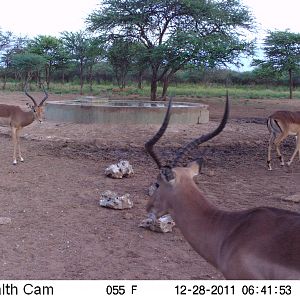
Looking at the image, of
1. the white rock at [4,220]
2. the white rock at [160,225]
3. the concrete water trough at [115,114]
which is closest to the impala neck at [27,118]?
the concrete water trough at [115,114]

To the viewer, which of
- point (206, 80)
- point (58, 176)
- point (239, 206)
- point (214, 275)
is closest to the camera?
point (214, 275)

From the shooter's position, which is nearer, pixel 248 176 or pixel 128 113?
pixel 248 176

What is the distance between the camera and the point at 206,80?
51.7 meters

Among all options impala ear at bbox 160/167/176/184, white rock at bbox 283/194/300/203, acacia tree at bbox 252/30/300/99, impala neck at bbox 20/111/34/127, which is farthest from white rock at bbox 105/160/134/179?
acacia tree at bbox 252/30/300/99

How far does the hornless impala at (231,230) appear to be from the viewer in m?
2.94

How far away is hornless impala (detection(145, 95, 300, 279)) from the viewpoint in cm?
294

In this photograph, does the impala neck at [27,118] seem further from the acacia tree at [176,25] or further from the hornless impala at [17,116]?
the acacia tree at [176,25]

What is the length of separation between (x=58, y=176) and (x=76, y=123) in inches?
237

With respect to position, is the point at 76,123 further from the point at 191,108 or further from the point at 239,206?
the point at 239,206

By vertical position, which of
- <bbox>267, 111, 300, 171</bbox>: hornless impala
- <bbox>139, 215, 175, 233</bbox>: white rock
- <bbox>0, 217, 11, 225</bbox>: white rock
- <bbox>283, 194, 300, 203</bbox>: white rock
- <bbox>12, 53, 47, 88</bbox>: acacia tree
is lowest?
<bbox>0, 217, 11, 225</bbox>: white rock

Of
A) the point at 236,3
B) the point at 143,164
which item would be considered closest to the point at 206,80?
the point at 236,3

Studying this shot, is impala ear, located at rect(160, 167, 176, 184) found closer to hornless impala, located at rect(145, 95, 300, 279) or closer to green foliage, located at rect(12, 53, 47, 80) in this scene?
hornless impala, located at rect(145, 95, 300, 279)

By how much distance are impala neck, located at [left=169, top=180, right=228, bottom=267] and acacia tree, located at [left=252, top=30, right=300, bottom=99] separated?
31.3 metres

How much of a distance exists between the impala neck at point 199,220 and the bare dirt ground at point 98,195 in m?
1.13
